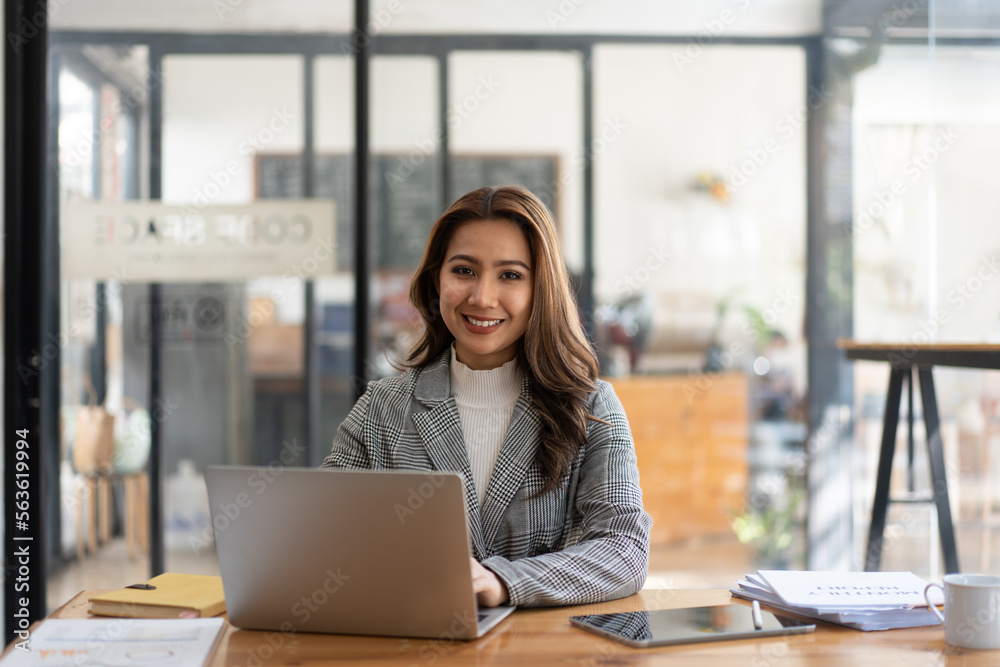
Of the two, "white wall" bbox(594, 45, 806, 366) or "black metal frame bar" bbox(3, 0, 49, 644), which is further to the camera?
"white wall" bbox(594, 45, 806, 366)

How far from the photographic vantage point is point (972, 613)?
3.64 ft

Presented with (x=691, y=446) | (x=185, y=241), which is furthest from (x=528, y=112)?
(x=691, y=446)

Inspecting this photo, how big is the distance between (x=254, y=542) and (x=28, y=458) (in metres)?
2.32

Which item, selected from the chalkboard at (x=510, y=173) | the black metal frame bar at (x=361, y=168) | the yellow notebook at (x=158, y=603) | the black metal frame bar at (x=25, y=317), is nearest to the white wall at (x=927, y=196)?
the chalkboard at (x=510, y=173)

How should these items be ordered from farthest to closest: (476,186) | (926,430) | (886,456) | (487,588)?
(476,186) → (886,456) → (926,430) → (487,588)

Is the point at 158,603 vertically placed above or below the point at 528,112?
below

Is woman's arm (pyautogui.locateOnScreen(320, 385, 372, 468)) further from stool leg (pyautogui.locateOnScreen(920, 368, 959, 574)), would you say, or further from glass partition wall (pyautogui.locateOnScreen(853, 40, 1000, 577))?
glass partition wall (pyautogui.locateOnScreen(853, 40, 1000, 577))

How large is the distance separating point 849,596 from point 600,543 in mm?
354

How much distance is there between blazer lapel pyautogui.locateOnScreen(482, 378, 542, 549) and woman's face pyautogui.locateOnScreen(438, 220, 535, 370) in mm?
146

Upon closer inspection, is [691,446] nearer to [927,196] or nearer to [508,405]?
[927,196]

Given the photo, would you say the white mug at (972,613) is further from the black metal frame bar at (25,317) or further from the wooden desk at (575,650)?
the black metal frame bar at (25,317)

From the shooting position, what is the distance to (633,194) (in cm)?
351

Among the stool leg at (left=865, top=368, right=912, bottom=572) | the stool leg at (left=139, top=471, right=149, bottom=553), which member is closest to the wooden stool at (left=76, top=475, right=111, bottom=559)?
the stool leg at (left=139, top=471, right=149, bottom=553)

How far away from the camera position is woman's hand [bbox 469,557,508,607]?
124 cm
